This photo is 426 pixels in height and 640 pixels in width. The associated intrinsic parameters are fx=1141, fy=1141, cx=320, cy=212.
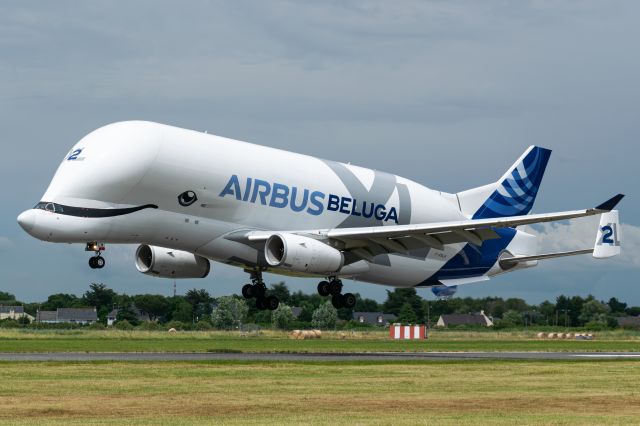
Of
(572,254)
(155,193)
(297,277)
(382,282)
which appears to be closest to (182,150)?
(155,193)

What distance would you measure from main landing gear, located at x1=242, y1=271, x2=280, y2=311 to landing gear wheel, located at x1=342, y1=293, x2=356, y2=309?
3.38 metres

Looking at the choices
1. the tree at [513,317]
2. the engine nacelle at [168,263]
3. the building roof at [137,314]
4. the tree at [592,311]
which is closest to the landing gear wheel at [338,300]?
the engine nacelle at [168,263]

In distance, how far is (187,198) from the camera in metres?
46.0

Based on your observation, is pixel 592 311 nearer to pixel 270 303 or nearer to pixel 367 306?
pixel 367 306

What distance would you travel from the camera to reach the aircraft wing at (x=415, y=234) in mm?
47669

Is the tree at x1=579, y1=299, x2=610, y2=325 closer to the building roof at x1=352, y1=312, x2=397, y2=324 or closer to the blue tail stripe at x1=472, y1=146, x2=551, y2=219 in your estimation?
the building roof at x1=352, y1=312, x2=397, y2=324

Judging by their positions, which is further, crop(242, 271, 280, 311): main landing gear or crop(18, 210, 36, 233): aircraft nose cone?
crop(242, 271, 280, 311): main landing gear

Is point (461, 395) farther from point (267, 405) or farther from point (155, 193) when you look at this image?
point (155, 193)

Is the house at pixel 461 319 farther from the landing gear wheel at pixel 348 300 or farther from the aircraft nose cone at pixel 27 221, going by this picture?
the aircraft nose cone at pixel 27 221

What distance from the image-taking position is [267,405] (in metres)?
30.8

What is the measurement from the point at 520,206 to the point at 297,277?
14.7 m

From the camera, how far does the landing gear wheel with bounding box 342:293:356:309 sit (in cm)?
5288

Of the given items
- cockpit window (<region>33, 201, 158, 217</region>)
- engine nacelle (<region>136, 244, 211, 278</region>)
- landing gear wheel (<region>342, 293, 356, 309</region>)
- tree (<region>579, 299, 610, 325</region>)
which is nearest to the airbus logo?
landing gear wheel (<region>342, 293, 356, 309</region>)

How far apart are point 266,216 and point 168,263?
7479 mm
